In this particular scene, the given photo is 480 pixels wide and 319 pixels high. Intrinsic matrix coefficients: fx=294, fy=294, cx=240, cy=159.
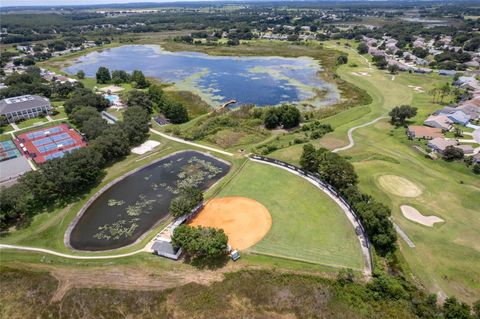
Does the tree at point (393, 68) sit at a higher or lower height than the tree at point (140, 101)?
higher

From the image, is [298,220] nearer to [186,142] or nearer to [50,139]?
[186,142]

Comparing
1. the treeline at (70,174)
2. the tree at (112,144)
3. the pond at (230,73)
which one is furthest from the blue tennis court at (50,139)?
the pond at (230,73)

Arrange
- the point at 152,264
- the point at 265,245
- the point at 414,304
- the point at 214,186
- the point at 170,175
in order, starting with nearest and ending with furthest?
the point at 414,304 < the point at 152,264 < the point at 265,245 < the point at 214,186 < the point at 170,175

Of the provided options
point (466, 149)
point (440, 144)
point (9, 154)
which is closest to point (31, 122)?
point (9, 154)

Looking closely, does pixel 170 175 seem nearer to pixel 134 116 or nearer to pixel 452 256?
pixel 134 116

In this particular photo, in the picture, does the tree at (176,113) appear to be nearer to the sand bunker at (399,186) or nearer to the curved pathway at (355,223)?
the curved pathway at (355,223)

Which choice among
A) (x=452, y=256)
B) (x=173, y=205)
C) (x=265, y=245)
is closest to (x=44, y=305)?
(x=173, y=205)
